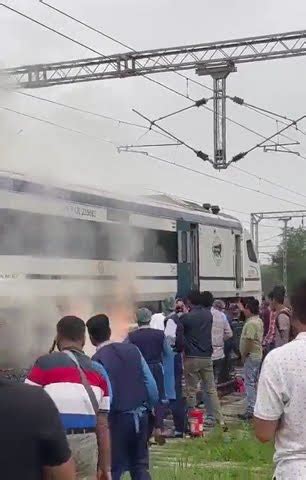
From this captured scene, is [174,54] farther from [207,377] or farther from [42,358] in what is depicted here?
[42,358]

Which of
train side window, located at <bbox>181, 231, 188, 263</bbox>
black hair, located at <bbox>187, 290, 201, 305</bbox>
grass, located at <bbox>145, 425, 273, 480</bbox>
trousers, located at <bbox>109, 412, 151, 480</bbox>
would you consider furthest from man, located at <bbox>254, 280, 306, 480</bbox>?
train side window, located at <bbox>181, 231, 188, 263</bbox>

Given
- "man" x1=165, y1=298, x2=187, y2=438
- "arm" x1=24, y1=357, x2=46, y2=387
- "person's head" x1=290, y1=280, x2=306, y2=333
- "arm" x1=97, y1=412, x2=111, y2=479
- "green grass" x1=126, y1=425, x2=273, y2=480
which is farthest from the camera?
"man" x1=165, y1=298, x2=187, y2=438

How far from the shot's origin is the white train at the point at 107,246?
13609 millimetres

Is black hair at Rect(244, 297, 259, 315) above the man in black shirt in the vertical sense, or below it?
above

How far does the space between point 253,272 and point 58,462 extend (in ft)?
72.8

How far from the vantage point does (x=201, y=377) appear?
11.4 meters

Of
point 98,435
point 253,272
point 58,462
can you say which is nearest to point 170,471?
point 98,435

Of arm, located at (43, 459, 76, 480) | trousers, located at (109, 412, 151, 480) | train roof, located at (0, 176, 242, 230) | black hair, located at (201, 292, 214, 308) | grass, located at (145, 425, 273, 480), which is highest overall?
train roof, located at (0, 176, 242, 230)

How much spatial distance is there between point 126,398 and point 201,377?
4.98 meters

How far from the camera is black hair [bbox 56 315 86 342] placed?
5.23 m

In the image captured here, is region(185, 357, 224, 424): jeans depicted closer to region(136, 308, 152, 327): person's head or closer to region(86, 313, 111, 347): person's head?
region(136, 308, 152, 327): person's head

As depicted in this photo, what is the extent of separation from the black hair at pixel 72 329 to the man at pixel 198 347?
5865mm

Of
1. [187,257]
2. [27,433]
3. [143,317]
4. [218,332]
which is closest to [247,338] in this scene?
[218,332]

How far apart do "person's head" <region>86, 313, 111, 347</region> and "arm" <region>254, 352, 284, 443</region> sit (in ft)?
8.31
